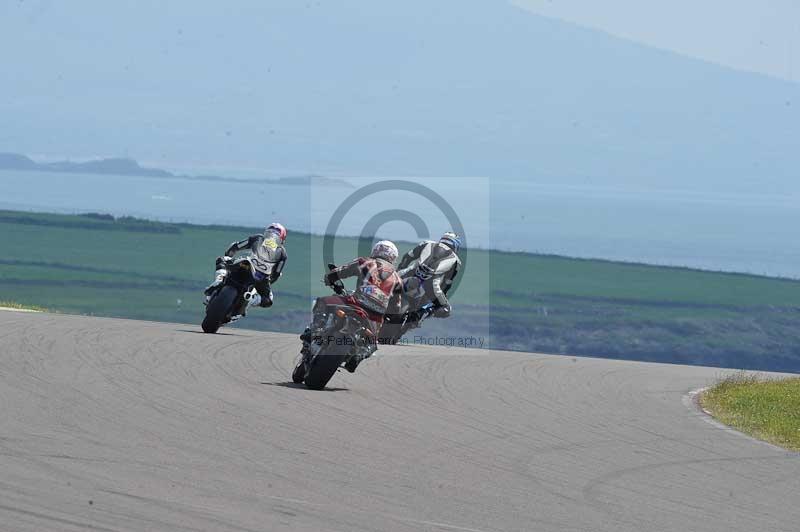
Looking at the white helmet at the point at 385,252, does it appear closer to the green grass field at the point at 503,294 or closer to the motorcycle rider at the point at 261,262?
the motorcycle rider at the point at 261,262

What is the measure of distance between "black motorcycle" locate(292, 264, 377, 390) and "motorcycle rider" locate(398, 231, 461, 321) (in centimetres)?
312

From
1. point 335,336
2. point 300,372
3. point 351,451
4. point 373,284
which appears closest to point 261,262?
point 300,372

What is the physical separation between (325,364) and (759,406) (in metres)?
5.77

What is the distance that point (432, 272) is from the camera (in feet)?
65.6

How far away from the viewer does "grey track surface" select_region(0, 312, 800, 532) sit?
9242 mm

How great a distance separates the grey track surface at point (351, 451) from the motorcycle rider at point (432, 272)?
3.07 ft

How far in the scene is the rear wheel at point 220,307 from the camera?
2211cm

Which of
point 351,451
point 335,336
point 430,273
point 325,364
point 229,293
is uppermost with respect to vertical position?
point 430,273

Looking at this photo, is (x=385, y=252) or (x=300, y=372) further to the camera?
(x=385, y=252)

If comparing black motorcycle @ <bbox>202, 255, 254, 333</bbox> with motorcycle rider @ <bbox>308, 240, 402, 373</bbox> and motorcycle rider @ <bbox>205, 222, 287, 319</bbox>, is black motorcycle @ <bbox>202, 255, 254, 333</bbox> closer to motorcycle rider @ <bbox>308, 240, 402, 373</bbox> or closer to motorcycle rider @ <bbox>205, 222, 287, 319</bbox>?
motorcycle rider @ <bbox>205, 222, 287, 319</bbox>

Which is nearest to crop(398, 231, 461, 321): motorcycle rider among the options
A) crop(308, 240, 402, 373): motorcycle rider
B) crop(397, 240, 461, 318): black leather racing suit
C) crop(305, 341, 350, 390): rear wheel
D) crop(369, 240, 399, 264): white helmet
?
crop(397, 240, 461, 318): black leather racing suit

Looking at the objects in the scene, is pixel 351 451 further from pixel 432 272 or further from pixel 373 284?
pixel 432 272

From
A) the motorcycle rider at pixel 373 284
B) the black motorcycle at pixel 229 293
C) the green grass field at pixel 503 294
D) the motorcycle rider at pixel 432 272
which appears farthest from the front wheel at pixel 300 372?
the green grass field at pixel 503 294

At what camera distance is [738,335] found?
9038cm
